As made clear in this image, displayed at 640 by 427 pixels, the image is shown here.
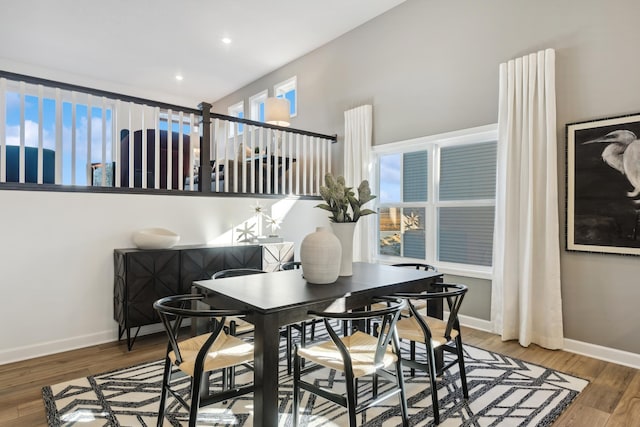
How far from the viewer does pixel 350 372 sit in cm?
173

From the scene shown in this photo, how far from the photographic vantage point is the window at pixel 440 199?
13.2ft

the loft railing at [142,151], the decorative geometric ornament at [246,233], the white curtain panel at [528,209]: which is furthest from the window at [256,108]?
the white curtain panel at [528,209]

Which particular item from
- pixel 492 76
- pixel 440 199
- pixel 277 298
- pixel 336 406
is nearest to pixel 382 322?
pixel 277 298

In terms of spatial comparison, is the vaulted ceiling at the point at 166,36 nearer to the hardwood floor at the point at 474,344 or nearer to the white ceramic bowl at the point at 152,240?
the white ceramic bowl at the point at 152,240

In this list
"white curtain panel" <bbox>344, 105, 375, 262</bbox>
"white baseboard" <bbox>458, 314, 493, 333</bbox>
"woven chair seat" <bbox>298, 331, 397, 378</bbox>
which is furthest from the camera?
"white curtain panel" <bbox>344, 105, 375, 262</bbox>

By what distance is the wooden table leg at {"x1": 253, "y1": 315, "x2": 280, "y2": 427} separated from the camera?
5.57 feet

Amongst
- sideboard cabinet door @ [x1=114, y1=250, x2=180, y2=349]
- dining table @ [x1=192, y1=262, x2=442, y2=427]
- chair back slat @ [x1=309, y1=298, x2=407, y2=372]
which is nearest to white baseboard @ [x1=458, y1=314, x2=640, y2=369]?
dining table @ [x1=192, y1=262, x2=442, y2=427]

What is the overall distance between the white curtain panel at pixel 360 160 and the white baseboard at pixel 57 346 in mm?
2837

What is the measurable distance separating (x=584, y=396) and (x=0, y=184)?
463 centimetres

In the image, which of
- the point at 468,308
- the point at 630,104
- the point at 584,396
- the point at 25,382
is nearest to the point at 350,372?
the point at 584,396

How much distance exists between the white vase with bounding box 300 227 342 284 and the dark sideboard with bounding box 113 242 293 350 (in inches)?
71.1

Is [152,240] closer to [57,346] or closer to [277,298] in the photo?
[57,346]

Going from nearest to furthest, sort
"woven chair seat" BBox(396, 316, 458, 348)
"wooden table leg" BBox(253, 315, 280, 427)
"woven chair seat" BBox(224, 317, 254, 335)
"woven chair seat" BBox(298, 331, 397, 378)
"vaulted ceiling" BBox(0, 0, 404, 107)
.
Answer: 1. "wooden table leg" BBox(253, 315, 280, 427)
2. "woven chair seat" BBox(298, 331, 397, 378)
3. "woven chair seat" BBox(396, 316, 458, 348)
4. "woven chair seat" BBox(224, 317, 254, 335)
5. "vaulted ceiling" BBox(0, 0, 404, 107)

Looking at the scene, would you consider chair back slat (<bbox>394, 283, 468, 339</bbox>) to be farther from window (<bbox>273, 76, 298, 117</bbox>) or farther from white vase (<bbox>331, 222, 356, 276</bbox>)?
window (<bbox>273, 76, 298, 117</bbox>)
